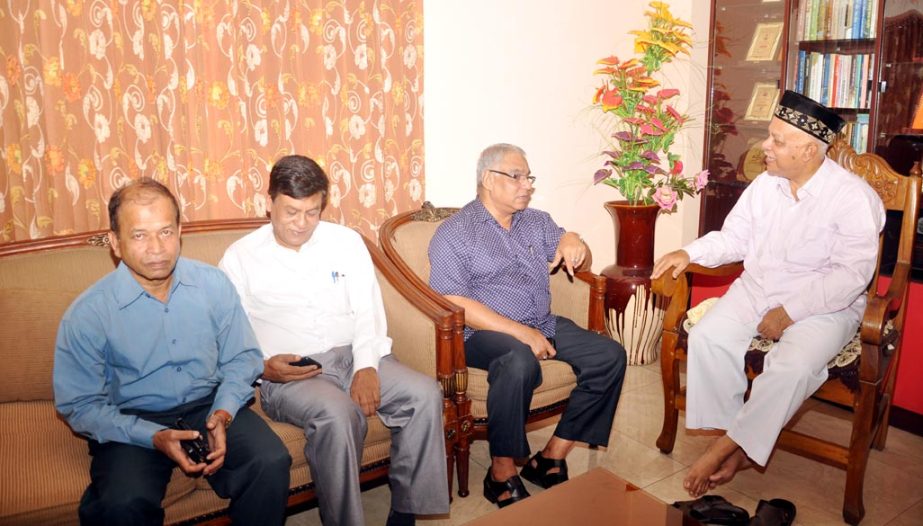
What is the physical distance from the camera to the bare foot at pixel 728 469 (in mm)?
2568

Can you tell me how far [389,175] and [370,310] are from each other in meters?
0.95

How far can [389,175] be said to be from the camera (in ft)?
10.4

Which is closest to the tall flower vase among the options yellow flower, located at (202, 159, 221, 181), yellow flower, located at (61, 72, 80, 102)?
yellow flower, located at (202, 159, 221, 181)

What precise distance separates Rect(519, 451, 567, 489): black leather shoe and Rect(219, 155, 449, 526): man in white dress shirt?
54cm

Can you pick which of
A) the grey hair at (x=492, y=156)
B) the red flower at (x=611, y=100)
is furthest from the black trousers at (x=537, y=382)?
the red flower at (x=611, y=100)

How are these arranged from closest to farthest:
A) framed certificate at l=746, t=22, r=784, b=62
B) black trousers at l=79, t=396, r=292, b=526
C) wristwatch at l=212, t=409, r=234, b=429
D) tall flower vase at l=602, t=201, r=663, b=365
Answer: black trousers at l=79, t=396, r=292, b=526 < wristwatch at l=212, t=409, r=234, b=429 < tall flower vase at l=602, t=201, r=663, b=365 < framed certificate at l=746, t=22, r=784, b=62

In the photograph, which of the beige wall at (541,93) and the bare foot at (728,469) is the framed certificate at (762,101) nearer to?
the beige wall at (541,93)

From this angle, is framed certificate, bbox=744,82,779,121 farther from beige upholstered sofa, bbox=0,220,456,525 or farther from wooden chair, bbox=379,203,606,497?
beige upholstered sofa, bbox=0,220,456,525

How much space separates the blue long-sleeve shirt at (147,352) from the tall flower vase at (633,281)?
2.05 m

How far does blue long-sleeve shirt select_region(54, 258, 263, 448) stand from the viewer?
6.03ft

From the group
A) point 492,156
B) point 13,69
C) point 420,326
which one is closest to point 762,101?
point 492,156

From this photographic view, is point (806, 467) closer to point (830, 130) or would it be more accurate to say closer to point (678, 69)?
point (830, 130)

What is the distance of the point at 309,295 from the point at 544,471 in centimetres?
106

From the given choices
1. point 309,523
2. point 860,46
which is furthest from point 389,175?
point 860,46
